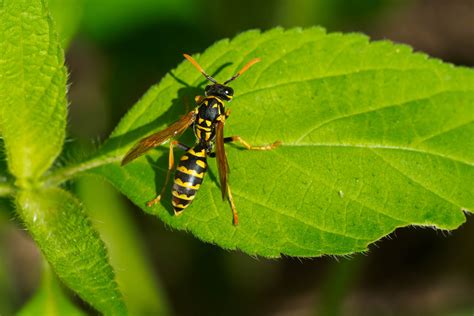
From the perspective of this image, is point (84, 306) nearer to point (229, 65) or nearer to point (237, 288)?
point (237, 288)

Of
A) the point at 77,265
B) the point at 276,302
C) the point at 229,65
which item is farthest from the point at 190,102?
the point at 276,302

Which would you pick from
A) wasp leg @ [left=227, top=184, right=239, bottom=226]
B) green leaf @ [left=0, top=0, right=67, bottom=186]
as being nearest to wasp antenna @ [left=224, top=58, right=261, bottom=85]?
wasp leg @ [left=227, top=184, right=239, bottom=226]

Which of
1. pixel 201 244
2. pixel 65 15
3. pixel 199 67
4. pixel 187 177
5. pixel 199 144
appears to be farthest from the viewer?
pixel 201 244

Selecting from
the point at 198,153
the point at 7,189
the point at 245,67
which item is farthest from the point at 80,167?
the point at 245,67

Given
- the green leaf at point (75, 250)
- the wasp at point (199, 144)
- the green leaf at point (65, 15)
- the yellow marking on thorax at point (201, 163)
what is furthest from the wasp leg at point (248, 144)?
the green leaf at point (65, 15)

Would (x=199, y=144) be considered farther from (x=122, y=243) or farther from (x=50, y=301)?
Result: (x=122, y=243)

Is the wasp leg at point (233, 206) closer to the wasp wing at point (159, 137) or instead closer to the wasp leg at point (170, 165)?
the wasp leg at point (170, 165)
